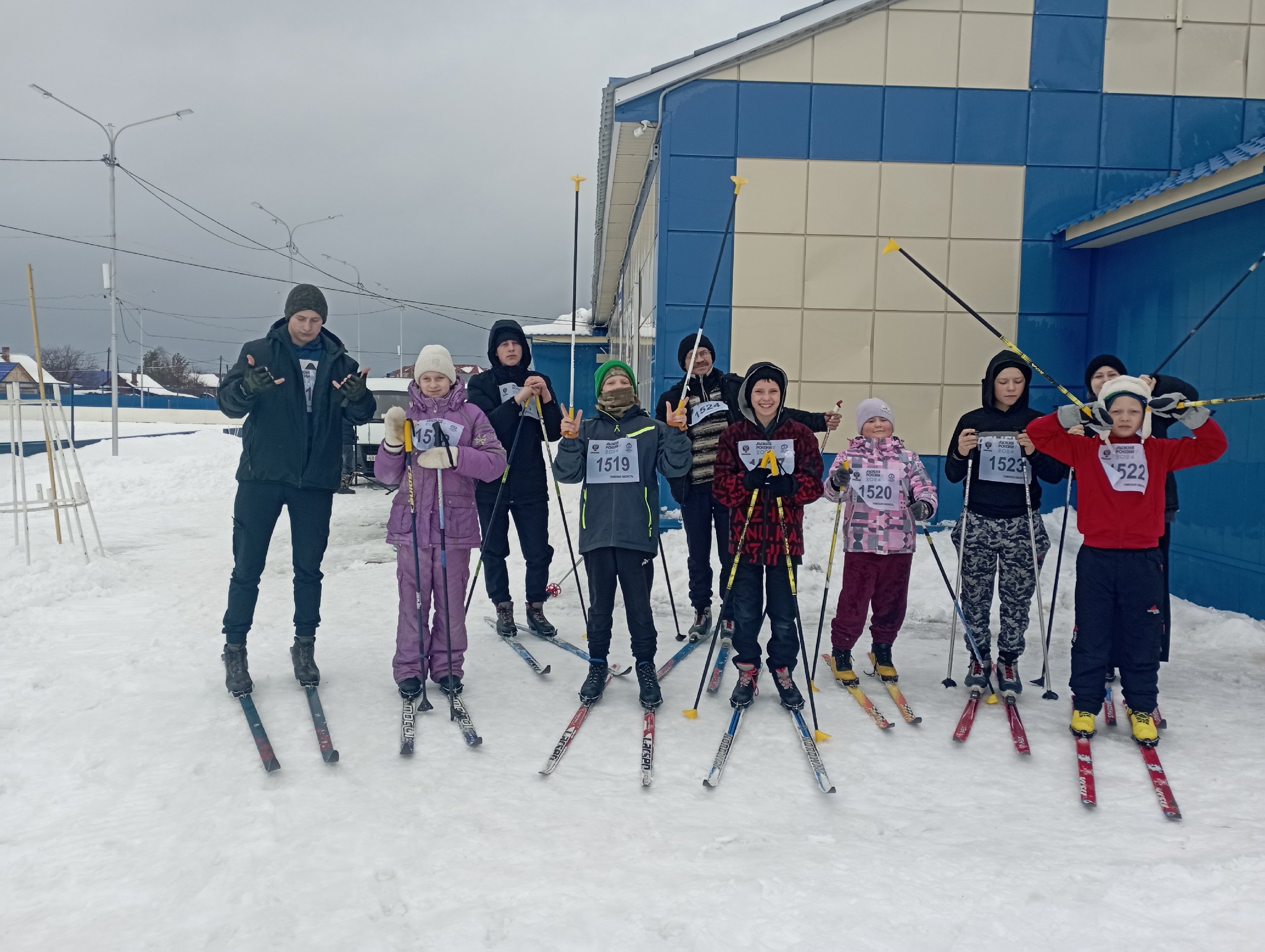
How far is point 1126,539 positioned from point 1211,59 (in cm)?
664

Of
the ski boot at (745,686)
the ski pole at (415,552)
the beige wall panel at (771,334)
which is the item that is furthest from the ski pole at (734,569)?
the beige wall panel at (771,334)

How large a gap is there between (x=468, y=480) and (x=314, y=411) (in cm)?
85

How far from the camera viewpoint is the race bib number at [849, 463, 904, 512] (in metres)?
4.33

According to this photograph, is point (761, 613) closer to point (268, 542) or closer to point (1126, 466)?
point (1126, 466)

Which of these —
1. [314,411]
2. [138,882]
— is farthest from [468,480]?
[138,882]

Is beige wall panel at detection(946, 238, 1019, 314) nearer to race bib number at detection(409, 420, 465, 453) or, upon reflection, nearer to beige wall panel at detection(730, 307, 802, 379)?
beige wall panel at detection(730, 307, 802, 379)

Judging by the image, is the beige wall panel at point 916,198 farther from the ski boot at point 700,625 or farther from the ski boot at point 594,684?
→ the ski boot at point 594,684

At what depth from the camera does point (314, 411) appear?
13.5 feet

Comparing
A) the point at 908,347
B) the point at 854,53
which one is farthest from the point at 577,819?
the point at 854,53

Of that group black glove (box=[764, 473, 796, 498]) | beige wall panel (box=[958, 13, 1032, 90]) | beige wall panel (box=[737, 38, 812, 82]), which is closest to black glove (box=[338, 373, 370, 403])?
black glove (box=[764, 473, 796, 498])

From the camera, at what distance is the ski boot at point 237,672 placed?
4.04 metres

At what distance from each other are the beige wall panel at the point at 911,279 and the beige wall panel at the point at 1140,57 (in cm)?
222

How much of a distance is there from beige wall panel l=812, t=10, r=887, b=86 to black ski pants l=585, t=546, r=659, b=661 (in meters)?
Answer: 5.82

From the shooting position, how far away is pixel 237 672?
161 inches
